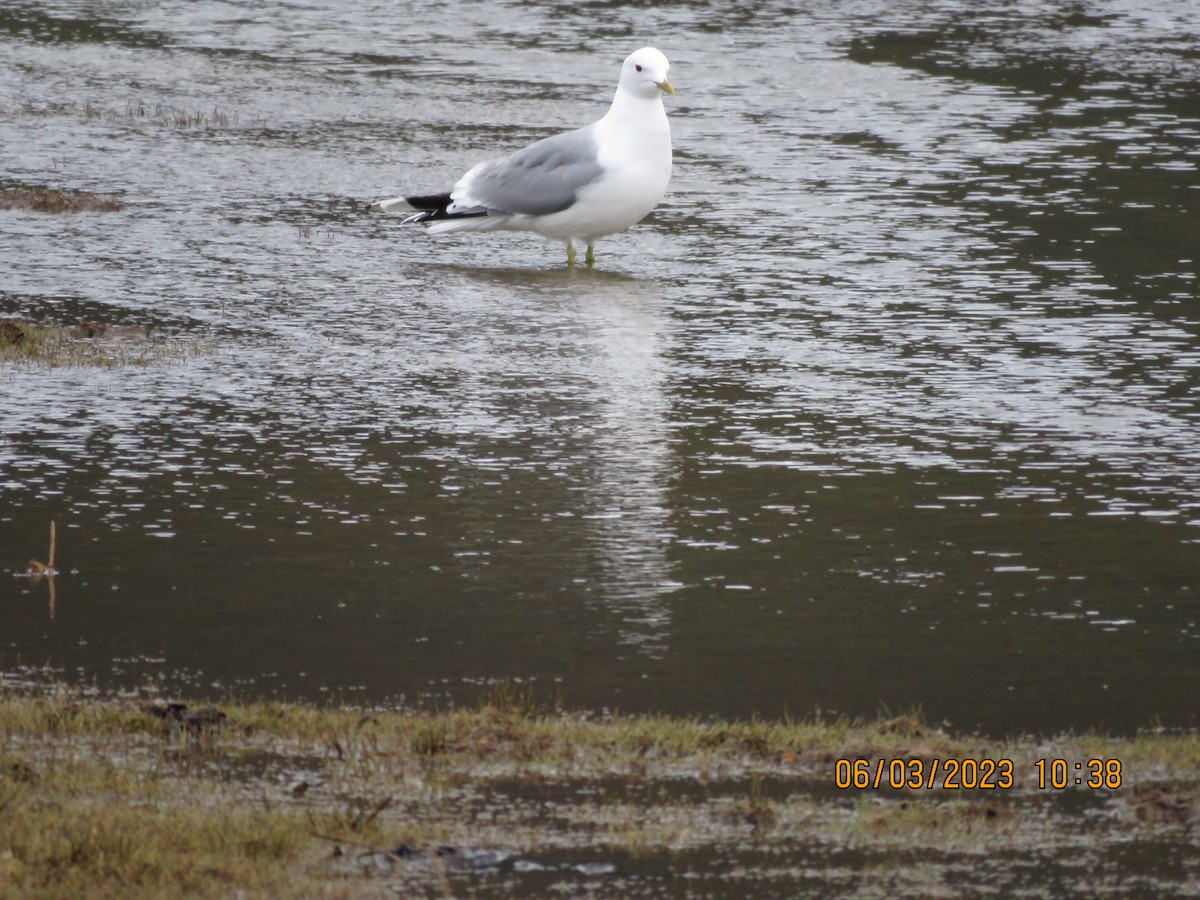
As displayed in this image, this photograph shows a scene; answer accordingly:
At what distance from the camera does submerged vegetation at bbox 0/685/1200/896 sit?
4922mm

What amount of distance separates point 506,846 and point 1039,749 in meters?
1.76

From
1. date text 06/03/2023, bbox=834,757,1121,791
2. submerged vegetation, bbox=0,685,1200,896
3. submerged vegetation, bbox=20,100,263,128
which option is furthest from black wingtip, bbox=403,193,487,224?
date text 06/03/2023, bbox=834,757,1121,791

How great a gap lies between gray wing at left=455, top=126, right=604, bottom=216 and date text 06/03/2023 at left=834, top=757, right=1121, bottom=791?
26.3 ft

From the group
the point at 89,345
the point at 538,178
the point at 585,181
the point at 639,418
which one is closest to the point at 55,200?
the point at 538,178

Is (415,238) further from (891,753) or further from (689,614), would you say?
(891,753)

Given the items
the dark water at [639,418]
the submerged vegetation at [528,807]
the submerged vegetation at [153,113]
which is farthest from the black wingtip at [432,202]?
the submerged vegetation at [528,807]

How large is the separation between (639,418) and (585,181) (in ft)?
13.1

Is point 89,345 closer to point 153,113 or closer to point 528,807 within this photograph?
point 528,807

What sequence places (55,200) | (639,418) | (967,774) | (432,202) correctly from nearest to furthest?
(967,774) < (639,418) < (432,202) < (55,200)

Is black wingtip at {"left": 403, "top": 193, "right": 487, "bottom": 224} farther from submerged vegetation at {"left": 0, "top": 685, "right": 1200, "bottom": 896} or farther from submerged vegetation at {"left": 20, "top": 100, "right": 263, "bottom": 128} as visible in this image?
submerged vegetation at {"left": 0, "top": 685, "right": 1200, "bottom": 896}

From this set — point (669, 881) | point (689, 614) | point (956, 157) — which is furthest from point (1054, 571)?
point (956, 157)

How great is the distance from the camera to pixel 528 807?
5.40 m

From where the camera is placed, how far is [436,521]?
316 inches

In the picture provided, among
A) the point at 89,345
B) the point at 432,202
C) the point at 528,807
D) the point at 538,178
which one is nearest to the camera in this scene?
the point at 528,807
